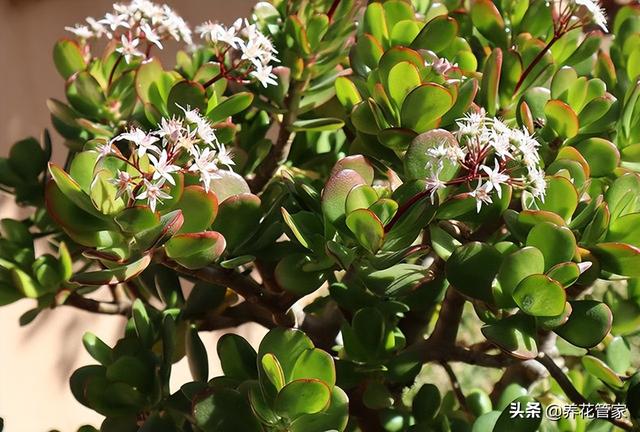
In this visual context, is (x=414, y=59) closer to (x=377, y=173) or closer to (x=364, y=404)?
(x=377, y=173)

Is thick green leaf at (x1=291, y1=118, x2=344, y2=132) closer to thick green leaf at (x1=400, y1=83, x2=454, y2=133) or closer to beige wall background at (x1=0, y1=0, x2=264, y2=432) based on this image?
thick green leaf at (x1=400, y1=83, x2=454, y2=133)

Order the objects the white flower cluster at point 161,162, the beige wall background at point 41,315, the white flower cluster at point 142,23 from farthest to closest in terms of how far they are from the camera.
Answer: the beige wall background at point 41,315
the white flower cluster at point 142,23
the white flower cluster at point 161,162

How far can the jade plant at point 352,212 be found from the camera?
0.61m

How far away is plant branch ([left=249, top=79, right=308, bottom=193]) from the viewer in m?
0.84

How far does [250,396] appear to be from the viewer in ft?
2.07

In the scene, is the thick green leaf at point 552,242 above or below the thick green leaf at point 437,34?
below

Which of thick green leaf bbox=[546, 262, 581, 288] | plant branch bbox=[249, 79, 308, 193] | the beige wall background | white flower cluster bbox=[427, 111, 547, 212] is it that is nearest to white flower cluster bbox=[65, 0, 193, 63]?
plant branch bbox=[249, 79, 308, 193]

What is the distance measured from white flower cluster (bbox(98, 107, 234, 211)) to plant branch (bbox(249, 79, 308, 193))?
22 cm

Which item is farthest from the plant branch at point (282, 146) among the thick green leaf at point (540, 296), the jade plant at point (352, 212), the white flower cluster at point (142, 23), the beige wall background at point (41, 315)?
the beige wall background at point (41, 315)

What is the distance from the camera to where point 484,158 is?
621 mm

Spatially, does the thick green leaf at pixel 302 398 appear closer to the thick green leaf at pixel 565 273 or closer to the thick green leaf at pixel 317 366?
the thick green leaf at pixel 317 366

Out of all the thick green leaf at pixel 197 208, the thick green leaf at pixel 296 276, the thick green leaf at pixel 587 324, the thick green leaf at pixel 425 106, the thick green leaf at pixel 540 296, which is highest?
the thick green leaf at pixel 425 106

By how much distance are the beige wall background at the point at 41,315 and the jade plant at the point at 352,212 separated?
58 cm

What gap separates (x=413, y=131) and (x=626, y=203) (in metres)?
0.19
